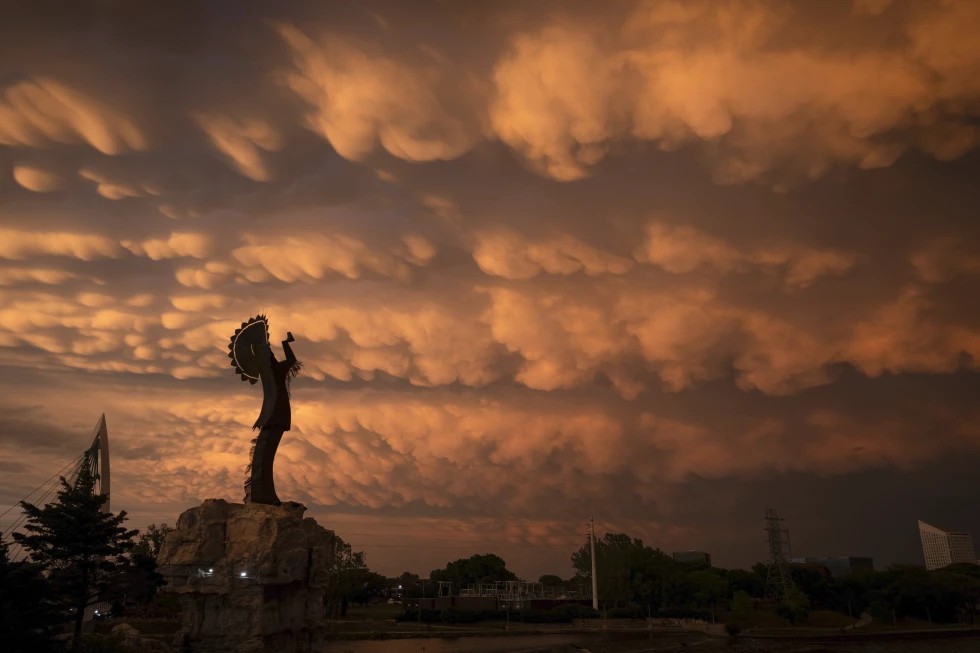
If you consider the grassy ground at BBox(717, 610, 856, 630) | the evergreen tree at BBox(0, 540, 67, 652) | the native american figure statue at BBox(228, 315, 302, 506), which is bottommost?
the grassy ground at BBox(717, 610, 856, 630)

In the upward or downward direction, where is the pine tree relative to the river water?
upward

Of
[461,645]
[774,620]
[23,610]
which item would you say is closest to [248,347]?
[23,610]

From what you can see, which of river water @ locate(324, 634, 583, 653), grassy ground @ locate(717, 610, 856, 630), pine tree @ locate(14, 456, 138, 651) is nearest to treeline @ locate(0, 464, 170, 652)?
pine tree @ locate(14, 456, 138, 651)

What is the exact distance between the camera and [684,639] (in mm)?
80562

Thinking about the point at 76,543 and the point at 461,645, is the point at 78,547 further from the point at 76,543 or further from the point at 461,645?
the point at 461,645

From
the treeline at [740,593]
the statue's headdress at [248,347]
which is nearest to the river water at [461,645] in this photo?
the treeline at [740,593]

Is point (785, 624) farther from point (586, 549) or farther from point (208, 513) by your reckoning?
point (208, 513)

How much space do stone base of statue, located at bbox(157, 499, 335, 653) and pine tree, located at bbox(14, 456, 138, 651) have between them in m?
8.00

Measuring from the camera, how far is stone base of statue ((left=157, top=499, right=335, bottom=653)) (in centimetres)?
3688

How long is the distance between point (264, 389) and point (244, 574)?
1089 centimetres

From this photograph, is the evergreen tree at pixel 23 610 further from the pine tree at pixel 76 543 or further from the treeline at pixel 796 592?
the treeline at pixel 796 592

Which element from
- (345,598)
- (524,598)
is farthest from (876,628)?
(345,598)

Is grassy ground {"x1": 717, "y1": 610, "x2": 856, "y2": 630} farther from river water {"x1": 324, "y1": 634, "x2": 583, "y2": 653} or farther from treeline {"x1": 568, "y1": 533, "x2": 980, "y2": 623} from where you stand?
river water {"x1": 324, "y1": 634, "x2": 583, "y2": 653}

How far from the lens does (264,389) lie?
41781mm
